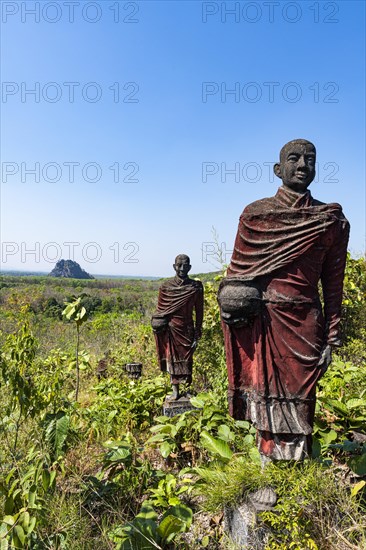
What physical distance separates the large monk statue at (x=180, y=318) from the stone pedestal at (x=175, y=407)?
10cm

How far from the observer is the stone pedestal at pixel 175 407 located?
4.99 meters

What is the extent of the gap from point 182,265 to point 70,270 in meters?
59.8

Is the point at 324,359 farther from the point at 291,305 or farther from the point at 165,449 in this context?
the point at 165,449

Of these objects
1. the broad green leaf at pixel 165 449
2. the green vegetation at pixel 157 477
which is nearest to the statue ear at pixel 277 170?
the green vegetation at pixel 157 477

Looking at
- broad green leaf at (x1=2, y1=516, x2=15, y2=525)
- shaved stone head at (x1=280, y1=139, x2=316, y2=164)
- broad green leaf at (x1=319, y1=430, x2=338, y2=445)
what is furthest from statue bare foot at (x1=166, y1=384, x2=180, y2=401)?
shaved stone head at (x1=280, y1=139, x2=316, y2=164)

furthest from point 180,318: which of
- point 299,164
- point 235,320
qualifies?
point 299,164

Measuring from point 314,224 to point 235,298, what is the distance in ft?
2.26

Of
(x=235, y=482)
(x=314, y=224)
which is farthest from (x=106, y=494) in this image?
(x=314, y=224)

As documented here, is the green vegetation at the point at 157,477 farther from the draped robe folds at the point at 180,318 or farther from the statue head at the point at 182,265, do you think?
the statue head at the point at 182,265

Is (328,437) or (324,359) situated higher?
(324,359)

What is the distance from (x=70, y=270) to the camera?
202 ft

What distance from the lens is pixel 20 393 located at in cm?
247

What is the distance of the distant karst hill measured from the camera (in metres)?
61.2

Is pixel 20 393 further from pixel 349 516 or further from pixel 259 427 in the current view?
pixel 349 516
